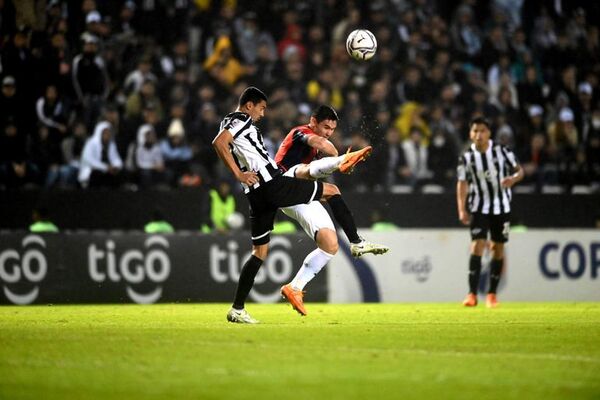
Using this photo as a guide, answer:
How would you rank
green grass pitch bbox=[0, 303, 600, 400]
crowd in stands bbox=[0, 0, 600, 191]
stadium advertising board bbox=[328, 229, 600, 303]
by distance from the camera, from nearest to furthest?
1. green grass pitch bbox=[0, 303, 600, 400]
2. stadium advertising board bbox=[328, 229, 600, 303]
3. crowd in stands bbox=[0, 0, 600, 191]

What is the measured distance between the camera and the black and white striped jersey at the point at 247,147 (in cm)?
1211

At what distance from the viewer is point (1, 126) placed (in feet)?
63.7

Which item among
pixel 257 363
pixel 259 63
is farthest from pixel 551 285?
pixel 257 363

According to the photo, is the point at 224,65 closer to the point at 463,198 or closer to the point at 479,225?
the point at 463,198

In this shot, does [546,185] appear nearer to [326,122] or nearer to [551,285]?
[551,285]

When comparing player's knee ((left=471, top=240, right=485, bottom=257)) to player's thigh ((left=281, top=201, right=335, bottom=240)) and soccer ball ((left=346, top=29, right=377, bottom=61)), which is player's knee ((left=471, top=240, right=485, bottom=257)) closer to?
soccer ball ((left=346, top=29, right=377, bottom=61))

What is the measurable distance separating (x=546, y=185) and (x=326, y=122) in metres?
9.98

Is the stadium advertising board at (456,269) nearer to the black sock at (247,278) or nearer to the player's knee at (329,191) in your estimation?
the player's knee at (329,191)

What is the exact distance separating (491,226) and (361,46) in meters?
3.50

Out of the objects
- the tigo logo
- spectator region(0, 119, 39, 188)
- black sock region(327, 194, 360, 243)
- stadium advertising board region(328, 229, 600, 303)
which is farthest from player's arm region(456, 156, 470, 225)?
spectator region(0, 119, 39, 188)

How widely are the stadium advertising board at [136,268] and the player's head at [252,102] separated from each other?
6.24 metres

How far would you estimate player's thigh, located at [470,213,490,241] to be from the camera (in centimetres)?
1669

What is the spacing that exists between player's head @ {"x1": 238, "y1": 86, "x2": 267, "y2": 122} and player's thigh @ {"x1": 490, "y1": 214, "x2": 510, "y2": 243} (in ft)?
17.8

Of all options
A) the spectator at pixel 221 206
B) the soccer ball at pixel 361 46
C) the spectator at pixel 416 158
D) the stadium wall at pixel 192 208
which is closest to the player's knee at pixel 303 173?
the soccer ball at pixel 361 46
